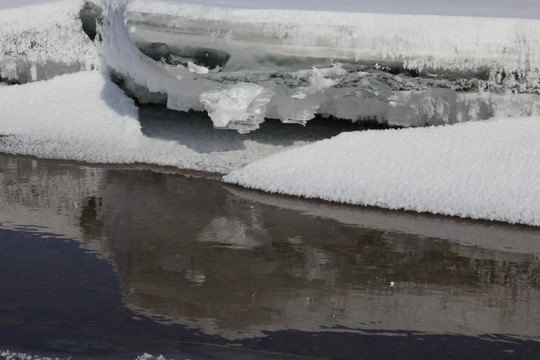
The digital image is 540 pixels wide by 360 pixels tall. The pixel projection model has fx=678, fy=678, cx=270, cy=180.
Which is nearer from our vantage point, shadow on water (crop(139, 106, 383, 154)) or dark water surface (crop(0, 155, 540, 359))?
dark water surface (crop(0, 155, 540, 359))

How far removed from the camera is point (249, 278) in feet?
6.98

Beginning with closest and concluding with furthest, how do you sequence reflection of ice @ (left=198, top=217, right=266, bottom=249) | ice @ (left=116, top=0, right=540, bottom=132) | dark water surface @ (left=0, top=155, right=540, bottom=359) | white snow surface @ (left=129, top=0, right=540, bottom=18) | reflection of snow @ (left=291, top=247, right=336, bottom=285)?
dark water surface @ (left=0, top=155, right=540, bottom=359), reflection of snow @ (left=291, top=247, right=336, bottom=285), reflection of ice @ (left=198, top=217, right=266, bottom=249), ice @ (left=116, top=0, right=540, bottom=132), white snow surface @ (left=129, top=0, right=540, bottom=18)

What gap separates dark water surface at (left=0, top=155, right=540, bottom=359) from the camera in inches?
66.2

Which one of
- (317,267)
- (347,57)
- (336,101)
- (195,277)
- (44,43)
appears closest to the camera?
(195,277)

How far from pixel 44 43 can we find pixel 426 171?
8.68 ft

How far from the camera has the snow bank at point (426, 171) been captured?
2916 millimetres

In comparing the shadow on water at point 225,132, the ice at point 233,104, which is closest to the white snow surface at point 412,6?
the ice at point 233,104

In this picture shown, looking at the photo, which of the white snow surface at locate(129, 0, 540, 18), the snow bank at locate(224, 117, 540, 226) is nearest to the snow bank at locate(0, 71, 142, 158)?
the white snow surface at locate(129, 0, 540, 18)

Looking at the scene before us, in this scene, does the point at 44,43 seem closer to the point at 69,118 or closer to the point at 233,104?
the point at 69,118

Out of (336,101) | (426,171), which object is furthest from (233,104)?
(426,171)

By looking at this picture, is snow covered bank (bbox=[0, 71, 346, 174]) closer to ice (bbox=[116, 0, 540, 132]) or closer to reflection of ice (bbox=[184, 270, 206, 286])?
ice (bbox=[116, 0, 540, 132])

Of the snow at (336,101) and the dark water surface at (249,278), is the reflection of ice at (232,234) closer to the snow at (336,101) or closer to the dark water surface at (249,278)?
the dark water surface at (249,278)

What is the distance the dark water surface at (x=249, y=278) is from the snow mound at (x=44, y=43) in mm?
1398

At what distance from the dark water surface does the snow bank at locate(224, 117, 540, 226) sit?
8 cm
